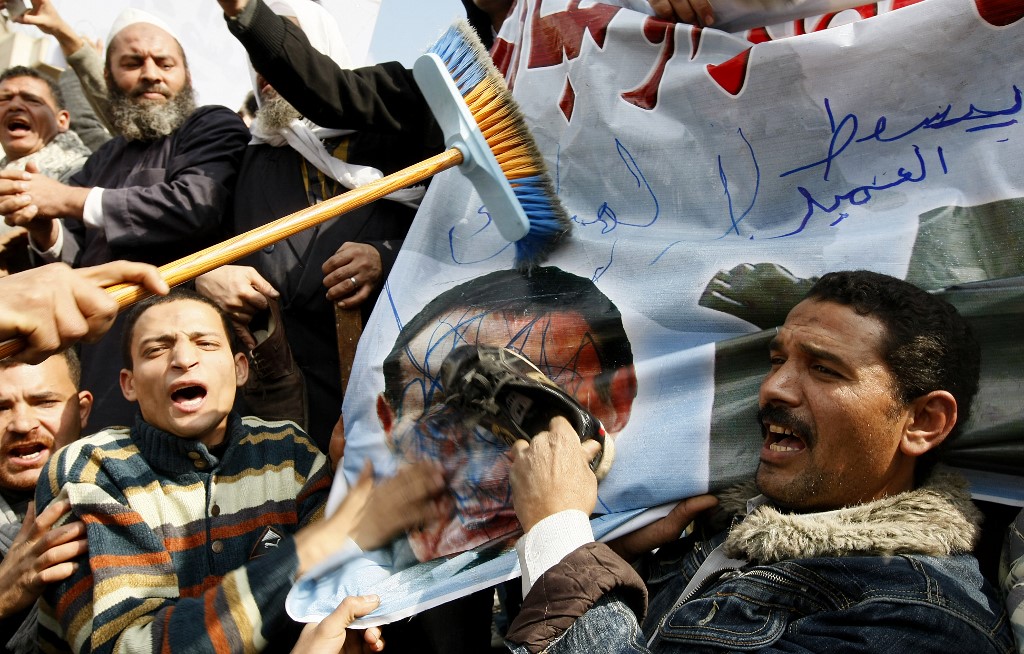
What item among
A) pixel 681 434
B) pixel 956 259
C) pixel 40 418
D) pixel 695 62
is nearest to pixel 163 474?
pixel 40 418

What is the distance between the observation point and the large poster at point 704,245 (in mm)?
1927

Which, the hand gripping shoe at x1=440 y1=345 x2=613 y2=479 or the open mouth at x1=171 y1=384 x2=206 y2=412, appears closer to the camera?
the hand gripping shoe at x1=440 y1=345 x2=613 y2=479

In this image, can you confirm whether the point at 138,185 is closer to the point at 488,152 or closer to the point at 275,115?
the point at 275,115

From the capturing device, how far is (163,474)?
223 centimetres

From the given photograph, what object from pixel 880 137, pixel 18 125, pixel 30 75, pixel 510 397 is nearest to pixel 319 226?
pixel 510 397

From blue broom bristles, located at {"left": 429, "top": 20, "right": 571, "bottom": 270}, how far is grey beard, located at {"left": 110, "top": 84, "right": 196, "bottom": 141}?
1436 millimetres

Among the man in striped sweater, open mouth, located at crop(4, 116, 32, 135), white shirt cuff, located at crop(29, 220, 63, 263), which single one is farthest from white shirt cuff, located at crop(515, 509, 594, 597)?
open mouth, located at crop(4, 116, 32, 135)

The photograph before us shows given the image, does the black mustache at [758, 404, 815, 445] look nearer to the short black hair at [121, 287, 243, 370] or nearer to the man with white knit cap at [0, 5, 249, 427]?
the short black hair at [121, 287, 243, 370]

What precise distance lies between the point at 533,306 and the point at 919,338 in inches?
35.1

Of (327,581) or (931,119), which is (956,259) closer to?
(931,119)

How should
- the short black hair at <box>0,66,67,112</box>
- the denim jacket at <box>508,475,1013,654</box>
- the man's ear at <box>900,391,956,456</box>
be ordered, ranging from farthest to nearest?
the short black hair at <box>0,66,67,112</box>, the man's ear at <box>900,391,956,456</box>, the denim jacket at <box>508,475,1013,654</box>

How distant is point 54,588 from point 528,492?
1.16m

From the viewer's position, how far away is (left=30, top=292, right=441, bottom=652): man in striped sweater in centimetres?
193

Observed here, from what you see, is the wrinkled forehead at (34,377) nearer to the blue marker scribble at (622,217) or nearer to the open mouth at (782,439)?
the blue marker scribble at (622,217)
